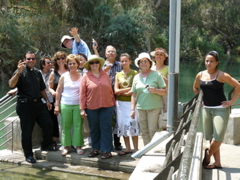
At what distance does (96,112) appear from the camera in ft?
19.4

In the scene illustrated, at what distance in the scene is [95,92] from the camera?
19.0ft

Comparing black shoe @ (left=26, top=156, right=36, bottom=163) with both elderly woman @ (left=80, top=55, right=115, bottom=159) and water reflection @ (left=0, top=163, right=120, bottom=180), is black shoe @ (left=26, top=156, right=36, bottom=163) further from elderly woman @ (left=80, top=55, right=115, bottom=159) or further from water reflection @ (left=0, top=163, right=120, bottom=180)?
elderly woman @ (left=80, top=55, right=115, bottom=159)

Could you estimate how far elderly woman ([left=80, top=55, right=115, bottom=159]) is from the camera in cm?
581

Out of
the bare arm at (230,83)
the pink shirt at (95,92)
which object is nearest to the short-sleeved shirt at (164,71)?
the pink shirt at (95,92)

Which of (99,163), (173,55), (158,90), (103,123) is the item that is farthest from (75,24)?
(173,55)

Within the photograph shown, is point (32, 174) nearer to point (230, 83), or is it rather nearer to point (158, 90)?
point (158, 90)

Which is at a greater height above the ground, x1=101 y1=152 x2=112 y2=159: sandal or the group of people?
the group of people

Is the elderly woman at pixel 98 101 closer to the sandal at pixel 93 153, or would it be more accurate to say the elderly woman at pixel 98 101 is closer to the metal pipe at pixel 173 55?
the sandal at pixel 93 153

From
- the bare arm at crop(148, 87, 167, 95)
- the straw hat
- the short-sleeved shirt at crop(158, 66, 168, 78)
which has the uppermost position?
the straw hat

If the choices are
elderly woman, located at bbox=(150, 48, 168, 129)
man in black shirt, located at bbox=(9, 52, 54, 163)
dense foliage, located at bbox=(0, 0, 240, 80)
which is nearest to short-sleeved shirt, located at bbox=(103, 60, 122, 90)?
elderly woman, located at bbox=(150, 48, 168, 129)

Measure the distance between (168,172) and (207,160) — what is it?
115 inches

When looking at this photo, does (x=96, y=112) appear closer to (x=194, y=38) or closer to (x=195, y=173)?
(x=195, y=173)

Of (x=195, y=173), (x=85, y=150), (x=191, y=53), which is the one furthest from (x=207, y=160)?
(x=191, y=53)

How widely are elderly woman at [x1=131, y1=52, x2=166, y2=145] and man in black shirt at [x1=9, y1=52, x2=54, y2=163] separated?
1.59 m
